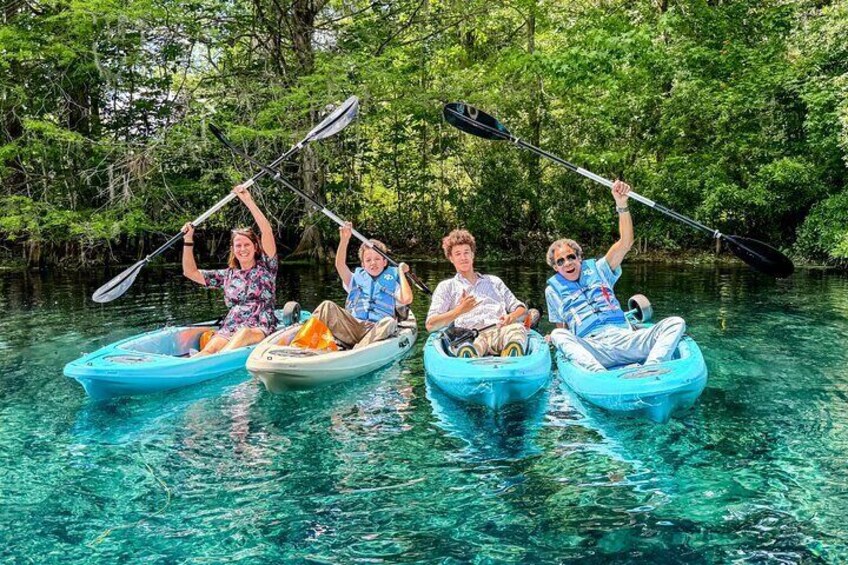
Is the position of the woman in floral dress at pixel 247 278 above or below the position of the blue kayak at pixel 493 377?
above

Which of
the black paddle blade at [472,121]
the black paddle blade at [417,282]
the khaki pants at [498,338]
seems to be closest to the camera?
the khaki pants at [498,338]

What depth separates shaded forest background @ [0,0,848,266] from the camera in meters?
12.2

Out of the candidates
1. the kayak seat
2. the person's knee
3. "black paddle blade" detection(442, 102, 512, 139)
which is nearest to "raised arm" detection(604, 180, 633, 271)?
the person's knee

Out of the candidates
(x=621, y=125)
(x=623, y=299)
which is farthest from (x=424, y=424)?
(x=621, y=125)

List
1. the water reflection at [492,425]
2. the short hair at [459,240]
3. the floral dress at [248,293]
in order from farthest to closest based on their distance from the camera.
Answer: the floral dress at [248,293] < the short hair at [459,240] < the water reflection at [492,425]

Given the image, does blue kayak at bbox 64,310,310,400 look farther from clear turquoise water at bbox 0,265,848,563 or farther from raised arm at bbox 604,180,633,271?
raised arm at bbox 604,180,633,271

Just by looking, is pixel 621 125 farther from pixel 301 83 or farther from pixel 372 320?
pixel 372 320

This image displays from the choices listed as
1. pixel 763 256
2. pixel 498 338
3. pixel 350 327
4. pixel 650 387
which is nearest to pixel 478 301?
pixel 498 338

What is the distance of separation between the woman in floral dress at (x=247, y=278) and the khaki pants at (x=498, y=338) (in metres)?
1.80

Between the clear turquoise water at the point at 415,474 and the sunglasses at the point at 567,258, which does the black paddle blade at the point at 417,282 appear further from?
the sunglasses at the point at 567,258

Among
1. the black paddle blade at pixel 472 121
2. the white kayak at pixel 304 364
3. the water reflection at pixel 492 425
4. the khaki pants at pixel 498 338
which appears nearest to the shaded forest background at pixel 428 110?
the black paddle blade at pixel 472 121

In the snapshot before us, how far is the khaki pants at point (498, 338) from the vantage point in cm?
469

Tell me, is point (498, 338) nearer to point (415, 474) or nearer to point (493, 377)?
point (493, 377)

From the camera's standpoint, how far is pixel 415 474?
3318mm
